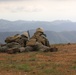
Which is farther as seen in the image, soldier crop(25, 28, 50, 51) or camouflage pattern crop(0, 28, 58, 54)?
soldier crop(25, 28, 50, 51)

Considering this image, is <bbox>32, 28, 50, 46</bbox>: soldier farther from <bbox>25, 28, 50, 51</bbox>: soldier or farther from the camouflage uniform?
the camouflage uniform

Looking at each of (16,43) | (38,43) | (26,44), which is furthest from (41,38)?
(16,43)

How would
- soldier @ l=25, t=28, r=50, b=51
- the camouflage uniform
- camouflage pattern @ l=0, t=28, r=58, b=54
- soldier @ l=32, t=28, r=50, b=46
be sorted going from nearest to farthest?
1. the camouflage uniform
2. camouflage pattern @ l=0, t=28, r=58, b=54
3. soldier @ l=25, t=28, r=50, b=51
4. soldier @ l=32, t=28, r=50, b=46

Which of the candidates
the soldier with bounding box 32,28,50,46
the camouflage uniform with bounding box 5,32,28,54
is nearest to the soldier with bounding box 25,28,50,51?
the soldier with bounding box 32,28,50,46

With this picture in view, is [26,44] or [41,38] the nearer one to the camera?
[26,44]

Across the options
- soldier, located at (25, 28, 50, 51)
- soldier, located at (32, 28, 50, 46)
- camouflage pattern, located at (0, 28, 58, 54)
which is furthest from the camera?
soldier, located at (32, 28, 50, 46)

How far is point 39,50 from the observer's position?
140ft

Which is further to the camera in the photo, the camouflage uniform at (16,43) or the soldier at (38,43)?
the soldier at (38,43)

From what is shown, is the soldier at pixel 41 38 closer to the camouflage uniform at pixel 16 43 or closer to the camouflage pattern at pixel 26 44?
the camouflage pattern at pixel 26 44

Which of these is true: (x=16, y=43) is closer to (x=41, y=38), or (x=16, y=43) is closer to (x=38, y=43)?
(x=38, y=43)

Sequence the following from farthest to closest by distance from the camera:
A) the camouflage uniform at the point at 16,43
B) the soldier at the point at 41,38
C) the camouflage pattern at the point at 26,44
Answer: the soldier at the point at 41,38 → the camouflage pattern at the point at 26,44 → the camouflage uniform at the point at 16,43

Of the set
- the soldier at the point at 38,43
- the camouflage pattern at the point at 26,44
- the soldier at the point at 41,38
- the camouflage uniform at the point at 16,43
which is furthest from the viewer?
the soldier at the point at 41,38

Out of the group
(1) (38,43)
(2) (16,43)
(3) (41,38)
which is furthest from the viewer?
(3) (41,38)

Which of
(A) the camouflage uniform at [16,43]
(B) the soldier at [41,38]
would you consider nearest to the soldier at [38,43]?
(B) the soldier at [41,38]
